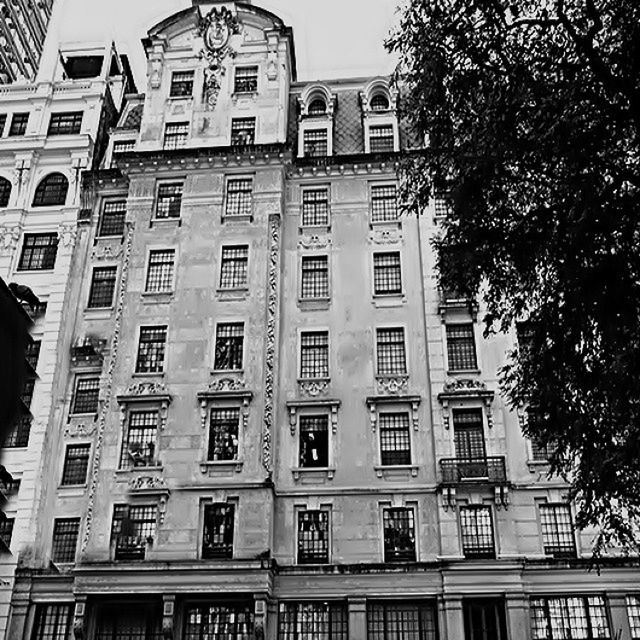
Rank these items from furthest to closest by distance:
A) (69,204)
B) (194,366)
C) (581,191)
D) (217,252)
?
(69,204)
(217,252)
(194,366)
(581,191)

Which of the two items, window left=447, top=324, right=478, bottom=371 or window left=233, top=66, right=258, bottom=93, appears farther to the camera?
window left=233, top=66, right=258, bottom=93

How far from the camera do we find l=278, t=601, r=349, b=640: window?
106ft

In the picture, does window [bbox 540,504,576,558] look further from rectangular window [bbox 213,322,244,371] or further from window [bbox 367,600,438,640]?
rectangular window [bbox 213,322,244,371]

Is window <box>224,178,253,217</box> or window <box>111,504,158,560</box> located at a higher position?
window <box>224,178,253,217</box>

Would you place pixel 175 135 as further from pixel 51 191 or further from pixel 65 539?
pixel 65 539

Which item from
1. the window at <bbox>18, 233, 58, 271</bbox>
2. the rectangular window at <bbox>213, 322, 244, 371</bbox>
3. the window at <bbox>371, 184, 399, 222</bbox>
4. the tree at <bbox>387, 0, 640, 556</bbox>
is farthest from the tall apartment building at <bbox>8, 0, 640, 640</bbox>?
the tree at <bbox>387, 0, 640, 556</bbox>

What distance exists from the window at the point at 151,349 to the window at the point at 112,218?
6.42m

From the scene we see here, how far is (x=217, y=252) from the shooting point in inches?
Result: 1559

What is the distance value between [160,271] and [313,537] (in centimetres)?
1454

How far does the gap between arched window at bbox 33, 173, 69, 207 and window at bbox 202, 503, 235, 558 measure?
18504mm

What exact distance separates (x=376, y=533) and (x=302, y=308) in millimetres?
10905

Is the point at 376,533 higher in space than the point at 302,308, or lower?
lower

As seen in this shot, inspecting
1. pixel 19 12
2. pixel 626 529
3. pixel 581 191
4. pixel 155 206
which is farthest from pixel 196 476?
pixel 19 12

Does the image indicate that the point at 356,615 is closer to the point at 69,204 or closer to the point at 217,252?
the point at 217,252
